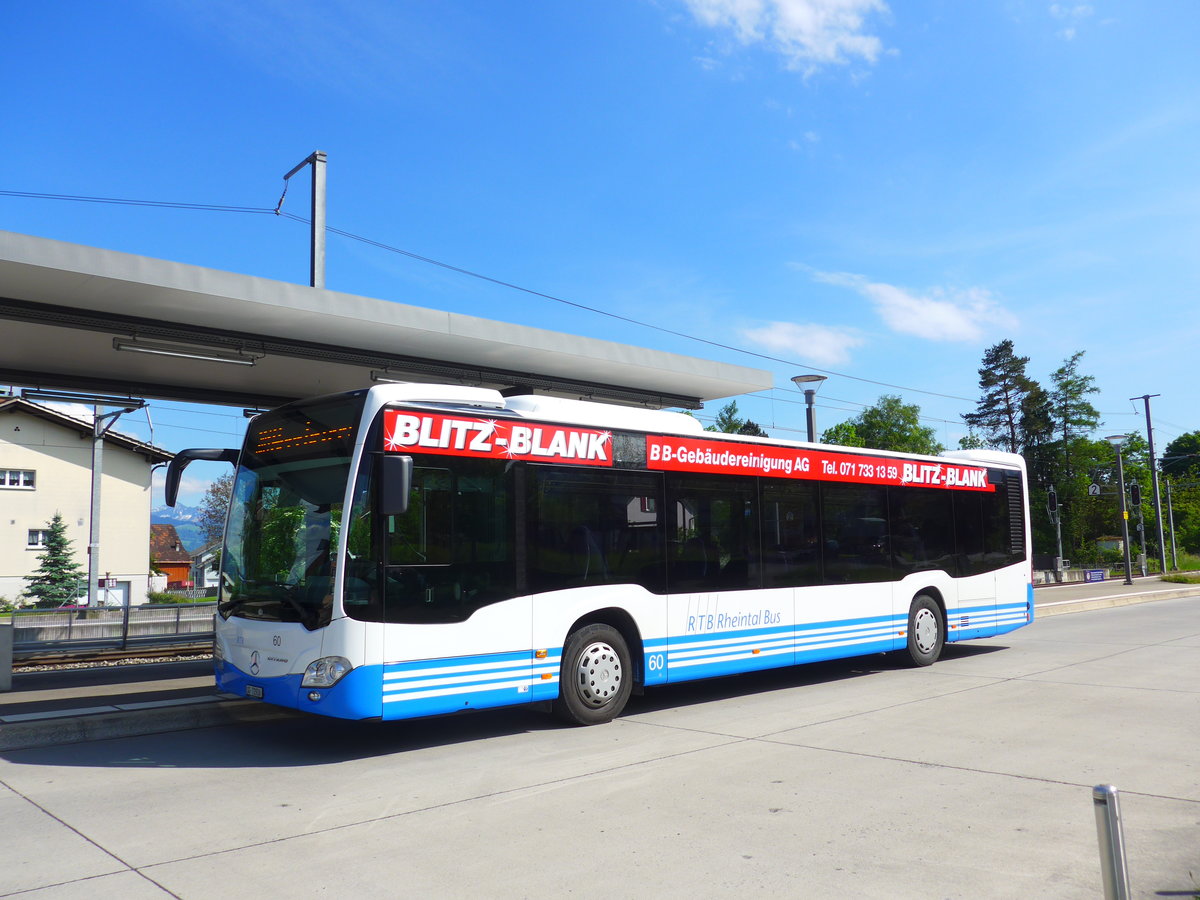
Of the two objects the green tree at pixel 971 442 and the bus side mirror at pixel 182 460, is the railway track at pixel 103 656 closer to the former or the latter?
the bus side mirror at pixel 182 460

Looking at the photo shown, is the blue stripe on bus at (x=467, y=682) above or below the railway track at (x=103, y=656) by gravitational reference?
above

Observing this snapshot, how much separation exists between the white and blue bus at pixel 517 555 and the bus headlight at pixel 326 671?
14 mm

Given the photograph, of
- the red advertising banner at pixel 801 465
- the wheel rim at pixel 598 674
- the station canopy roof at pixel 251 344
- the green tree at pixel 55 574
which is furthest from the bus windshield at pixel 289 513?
the green tree at pixel 55 574

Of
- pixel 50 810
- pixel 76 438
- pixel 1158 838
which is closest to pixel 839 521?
pixel 1158 838

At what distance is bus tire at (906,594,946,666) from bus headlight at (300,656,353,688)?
8610 millimetres

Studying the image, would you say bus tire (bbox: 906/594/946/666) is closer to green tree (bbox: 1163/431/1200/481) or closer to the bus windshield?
the bus windshield

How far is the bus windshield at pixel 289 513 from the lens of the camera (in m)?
8.00

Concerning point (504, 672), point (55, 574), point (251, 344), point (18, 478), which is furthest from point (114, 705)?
point (18, 478)

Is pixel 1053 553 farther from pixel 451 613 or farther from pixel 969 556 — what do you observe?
pixel 451 613

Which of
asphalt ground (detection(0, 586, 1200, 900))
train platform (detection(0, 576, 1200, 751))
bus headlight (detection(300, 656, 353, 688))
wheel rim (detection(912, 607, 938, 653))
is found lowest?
asphalt ground (detection(0, 586, 1200, 900))

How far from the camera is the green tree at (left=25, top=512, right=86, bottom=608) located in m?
41.8

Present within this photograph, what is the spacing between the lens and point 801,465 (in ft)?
39.3

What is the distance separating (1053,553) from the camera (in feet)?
235

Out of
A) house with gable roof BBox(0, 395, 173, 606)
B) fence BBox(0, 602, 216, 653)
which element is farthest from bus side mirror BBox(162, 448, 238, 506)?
house with gable roof BBox(0, 395, 173, 606)
